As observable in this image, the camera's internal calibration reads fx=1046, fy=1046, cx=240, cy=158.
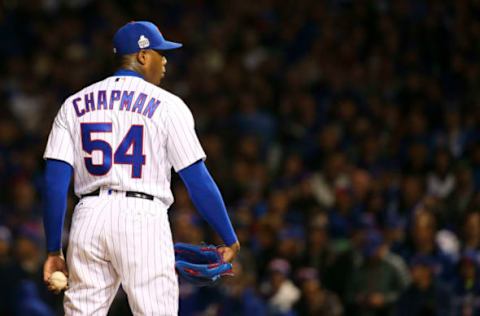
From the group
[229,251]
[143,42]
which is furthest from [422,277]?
[143,42]

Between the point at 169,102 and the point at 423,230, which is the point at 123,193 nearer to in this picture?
the point at 169,102

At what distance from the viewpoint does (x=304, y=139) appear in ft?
34.6

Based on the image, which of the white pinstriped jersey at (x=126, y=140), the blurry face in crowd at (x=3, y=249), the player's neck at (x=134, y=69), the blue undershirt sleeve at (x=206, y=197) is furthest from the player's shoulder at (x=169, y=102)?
the blurry face in crowd at (x=3, y=249)

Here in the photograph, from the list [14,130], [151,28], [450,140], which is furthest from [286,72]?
[151,28]

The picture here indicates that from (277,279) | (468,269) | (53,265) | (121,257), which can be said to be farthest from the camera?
(277,279)

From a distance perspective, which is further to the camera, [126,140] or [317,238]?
[317,238]

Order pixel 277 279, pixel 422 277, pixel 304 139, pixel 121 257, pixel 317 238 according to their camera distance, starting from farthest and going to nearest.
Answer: pixel 304 139 → pixel 317 238 → pixel 277 279 → pixel 422 277 → pixel 121 257

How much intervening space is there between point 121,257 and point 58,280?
28 cm

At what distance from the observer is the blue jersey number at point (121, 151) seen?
436 centimetres

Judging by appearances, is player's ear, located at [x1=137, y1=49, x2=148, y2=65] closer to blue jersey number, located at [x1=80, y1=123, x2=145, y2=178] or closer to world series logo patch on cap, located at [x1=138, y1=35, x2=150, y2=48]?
world series logo patch on cap, located at [x1=138, y1=35, x2=150, y2=48]

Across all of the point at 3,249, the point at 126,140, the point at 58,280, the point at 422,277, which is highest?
the point at 126,140

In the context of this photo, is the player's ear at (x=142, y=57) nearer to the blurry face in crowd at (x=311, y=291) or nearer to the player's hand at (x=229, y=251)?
the player's hand at (x=229, y=251)

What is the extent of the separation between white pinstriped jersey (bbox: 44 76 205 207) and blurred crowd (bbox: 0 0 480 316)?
3.88 meters

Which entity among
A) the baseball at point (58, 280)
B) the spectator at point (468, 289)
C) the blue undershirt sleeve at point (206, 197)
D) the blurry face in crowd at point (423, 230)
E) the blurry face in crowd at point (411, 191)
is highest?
the blue undershirt sleeve at point (206, 197)
